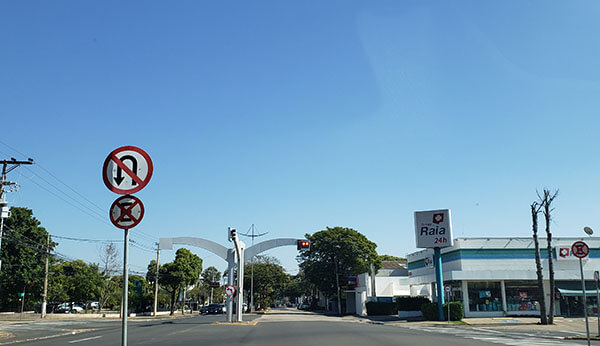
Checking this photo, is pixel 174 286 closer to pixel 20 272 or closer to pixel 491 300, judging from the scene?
pixel 20 272

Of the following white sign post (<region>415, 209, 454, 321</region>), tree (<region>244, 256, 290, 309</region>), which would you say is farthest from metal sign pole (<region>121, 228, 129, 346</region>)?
tree (<region>244, 256, 290, 309</region>)

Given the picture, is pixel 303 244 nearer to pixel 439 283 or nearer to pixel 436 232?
pixel 439 283

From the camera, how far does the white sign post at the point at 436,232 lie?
129ft

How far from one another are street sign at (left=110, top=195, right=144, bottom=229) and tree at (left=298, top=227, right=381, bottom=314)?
204 ft

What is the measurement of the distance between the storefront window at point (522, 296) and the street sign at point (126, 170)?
43001 millimetres

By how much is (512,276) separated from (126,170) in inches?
1650

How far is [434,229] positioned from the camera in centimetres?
3991

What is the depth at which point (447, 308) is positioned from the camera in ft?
128

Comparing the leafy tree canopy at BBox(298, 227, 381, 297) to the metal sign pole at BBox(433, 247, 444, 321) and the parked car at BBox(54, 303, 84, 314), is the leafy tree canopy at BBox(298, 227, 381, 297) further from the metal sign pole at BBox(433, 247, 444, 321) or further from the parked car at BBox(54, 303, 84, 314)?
the parked car at BBox(54, 303, 84, 314)

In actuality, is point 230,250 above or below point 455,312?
above

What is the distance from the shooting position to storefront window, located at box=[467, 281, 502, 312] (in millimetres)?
43312

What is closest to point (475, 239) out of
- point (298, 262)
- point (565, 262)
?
point (565, 262)

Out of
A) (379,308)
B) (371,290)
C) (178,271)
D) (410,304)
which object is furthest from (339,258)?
(178,271)

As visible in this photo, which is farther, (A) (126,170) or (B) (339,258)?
(B) (339,258)
